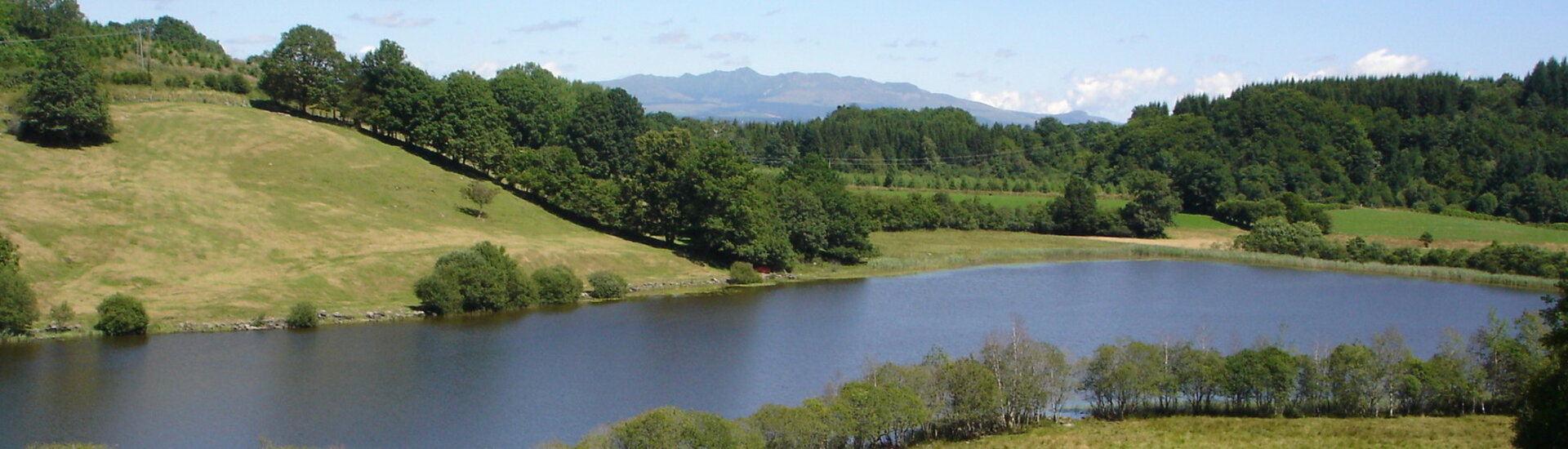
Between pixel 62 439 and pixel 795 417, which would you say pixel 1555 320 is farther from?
pixel 62 439

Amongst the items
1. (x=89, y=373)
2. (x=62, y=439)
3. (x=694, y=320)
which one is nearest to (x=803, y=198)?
(x=694, y=320)

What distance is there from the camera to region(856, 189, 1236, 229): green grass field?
10712 centimetres

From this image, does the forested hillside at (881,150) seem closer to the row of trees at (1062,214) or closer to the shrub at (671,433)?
the row of trees at (1062,214)

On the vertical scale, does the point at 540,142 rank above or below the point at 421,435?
above

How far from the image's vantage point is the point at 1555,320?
2781cm

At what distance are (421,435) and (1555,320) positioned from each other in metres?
30.3

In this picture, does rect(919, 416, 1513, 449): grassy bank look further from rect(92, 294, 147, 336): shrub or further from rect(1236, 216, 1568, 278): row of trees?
rect(1236, 216, 1568, 278): row of trees

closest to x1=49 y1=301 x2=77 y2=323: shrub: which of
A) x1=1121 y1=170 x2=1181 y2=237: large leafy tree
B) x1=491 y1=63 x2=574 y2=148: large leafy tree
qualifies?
x1=491 y1=63 x2=574 y2=148: large leafy tree

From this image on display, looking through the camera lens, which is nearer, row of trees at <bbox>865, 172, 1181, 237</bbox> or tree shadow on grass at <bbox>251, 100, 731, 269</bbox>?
tree shadow on grass at <bbox>251, 100, 731, 269</bbox>

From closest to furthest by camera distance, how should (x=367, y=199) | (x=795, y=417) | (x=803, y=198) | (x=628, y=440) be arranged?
(x=628, y=440)
(x=795, y=417)
(x=367, y=199)
(x=803, y=198)

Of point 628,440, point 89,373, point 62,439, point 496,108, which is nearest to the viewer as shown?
Result: point 628,440

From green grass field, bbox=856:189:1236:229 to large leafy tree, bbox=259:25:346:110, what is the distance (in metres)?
50.4

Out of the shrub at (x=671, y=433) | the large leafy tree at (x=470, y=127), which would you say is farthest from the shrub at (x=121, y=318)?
the large leafy tree at (x=470, y=127)

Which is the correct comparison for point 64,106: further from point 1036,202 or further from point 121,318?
point 1036,202
